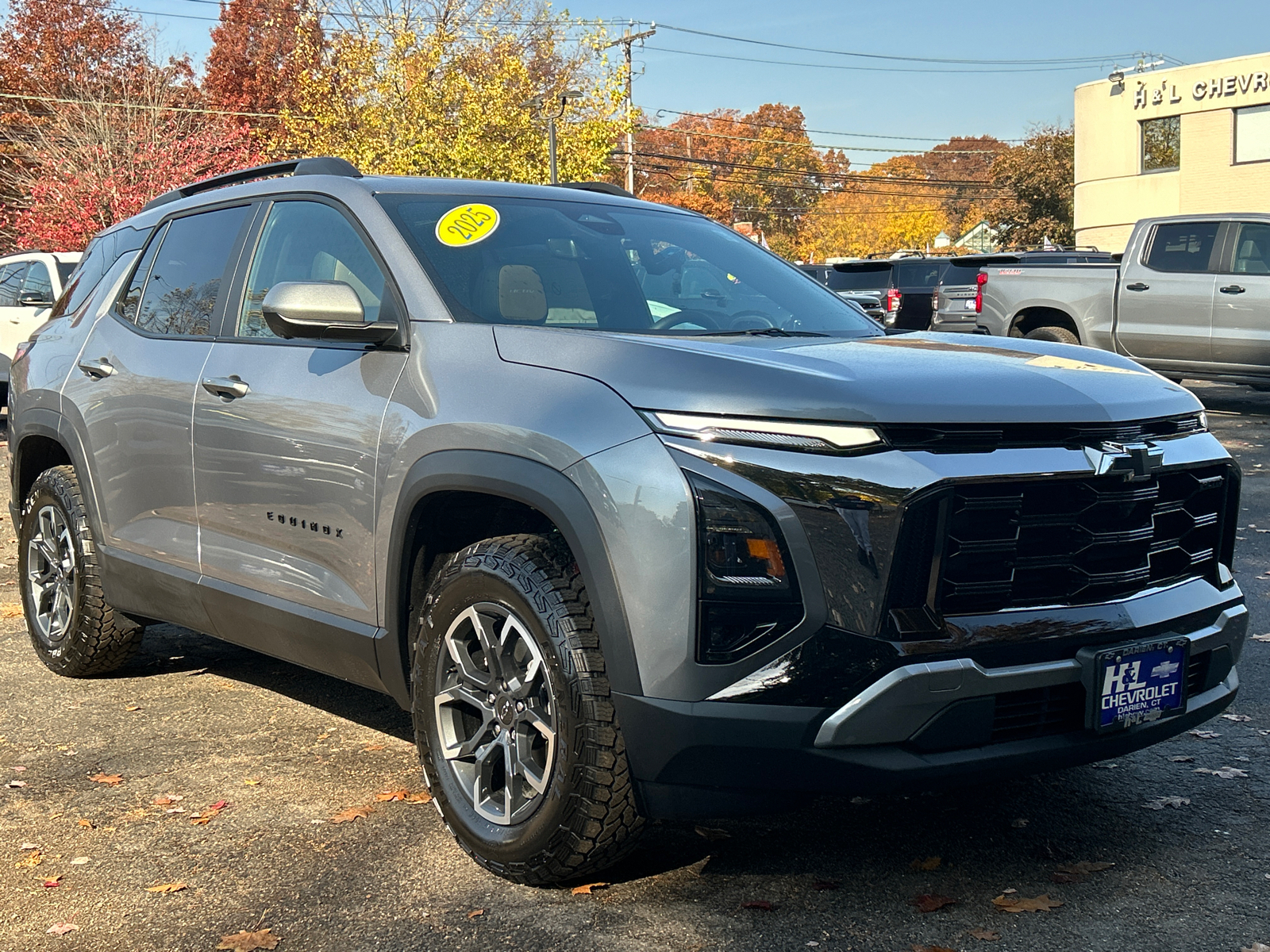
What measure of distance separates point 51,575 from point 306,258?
2188 mm

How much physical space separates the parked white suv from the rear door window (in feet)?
38.9

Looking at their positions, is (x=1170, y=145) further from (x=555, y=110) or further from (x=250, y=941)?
(x=250, y=941)

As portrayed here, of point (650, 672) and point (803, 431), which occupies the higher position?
point (803, 431)

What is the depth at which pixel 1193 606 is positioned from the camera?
11.5 ft

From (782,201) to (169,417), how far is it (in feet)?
347

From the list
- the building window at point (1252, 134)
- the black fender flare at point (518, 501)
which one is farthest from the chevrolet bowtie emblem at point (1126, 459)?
the building window at point (1252, 134)

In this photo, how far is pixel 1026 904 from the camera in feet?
11.0

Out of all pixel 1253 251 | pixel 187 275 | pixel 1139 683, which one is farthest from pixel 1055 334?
pixel 1139 683

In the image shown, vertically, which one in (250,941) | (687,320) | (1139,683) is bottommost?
(250,941)

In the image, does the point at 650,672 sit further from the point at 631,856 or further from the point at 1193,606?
the point at 1193,606

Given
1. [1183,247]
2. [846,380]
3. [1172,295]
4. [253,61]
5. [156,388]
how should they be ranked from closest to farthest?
[846,380] < [156,388] < [1172,295] < [1183,247] < [253,61]

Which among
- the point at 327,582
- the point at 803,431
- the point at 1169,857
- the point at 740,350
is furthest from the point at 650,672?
the point at 1169,857

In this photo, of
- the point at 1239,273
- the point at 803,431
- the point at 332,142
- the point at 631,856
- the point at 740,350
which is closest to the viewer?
the point at 803,431

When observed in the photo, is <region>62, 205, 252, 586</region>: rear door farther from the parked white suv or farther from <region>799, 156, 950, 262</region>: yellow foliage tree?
<region>799, 156, 950, 262</region>: yellow foliage tree
